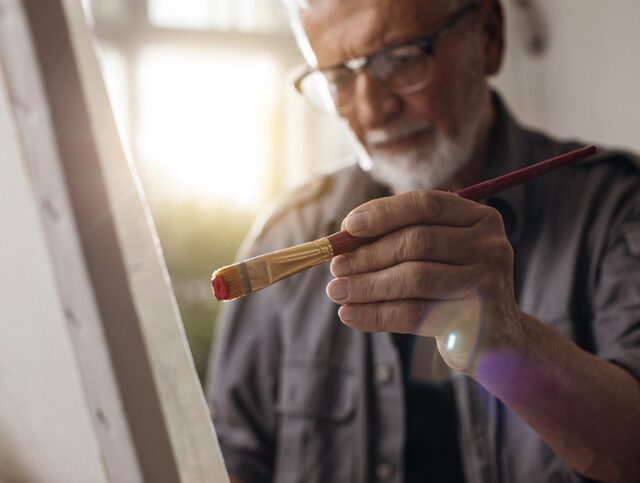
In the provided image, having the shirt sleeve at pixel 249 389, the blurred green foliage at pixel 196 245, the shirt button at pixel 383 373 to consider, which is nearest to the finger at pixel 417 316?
the shirt button at pixel 383 373

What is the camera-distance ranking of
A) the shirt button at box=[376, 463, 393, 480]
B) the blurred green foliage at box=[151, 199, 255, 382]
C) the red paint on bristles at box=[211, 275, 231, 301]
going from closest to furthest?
1. the red paint on bristles at box=[211, 275, 231, 301]
2. the shirt button at box=[376, 463, 393, 480]
3. the blurred green foliage at box=[151, 199, 255, 382]

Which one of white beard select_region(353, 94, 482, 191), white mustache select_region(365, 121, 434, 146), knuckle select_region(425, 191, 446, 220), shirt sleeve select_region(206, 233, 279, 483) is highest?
white mustache select_region(365, 121, 434, 146)

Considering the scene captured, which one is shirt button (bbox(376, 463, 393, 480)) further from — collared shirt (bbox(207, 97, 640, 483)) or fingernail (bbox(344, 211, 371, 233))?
fingernail (bbox(344, 211, 371, 233))

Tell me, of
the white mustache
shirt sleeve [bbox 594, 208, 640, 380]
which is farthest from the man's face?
shirt sleeve [bbox 594, 208, 640, 380]

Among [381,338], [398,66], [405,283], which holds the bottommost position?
[381,338]

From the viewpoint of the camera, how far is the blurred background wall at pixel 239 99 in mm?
1124

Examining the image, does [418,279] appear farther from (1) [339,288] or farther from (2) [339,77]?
(2) [339,77]

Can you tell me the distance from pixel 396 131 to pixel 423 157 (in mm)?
37

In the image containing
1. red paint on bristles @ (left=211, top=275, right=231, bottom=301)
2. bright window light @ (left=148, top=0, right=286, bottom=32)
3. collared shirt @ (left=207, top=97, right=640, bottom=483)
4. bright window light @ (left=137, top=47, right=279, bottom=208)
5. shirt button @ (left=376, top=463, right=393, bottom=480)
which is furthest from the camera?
bright window light @ (left=148, top=0, right=286, bottom=32)

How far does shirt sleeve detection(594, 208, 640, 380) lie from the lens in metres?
0.48

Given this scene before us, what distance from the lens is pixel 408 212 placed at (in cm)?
25

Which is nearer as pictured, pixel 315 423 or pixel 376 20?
pixel 376 20

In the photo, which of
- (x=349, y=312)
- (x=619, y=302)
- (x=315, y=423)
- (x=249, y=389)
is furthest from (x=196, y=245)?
(x=349, y=312)

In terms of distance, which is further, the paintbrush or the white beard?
the white beard
